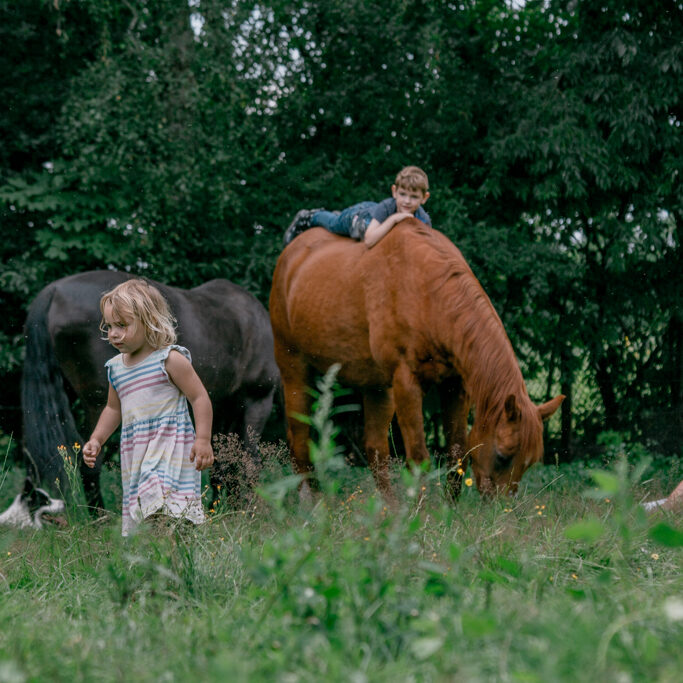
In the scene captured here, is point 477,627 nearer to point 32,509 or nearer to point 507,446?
point 507,446

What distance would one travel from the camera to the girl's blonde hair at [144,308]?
11.9ft

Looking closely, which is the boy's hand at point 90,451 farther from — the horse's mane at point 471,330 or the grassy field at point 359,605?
the horse's mane at point 471,330

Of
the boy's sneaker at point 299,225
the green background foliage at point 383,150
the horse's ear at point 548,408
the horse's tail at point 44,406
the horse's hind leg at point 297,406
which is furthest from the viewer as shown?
the green background foliage at point 383,150

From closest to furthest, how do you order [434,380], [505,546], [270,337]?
[505,546] → [434,380] → [270,337]

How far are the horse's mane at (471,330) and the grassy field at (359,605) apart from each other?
0.67 m

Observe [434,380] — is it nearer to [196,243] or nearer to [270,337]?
[270,337]

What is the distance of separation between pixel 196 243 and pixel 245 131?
1163 mm

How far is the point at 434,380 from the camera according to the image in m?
4.74

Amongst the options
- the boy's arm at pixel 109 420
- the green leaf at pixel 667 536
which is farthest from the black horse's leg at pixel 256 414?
the green leaf at pixel 667 536

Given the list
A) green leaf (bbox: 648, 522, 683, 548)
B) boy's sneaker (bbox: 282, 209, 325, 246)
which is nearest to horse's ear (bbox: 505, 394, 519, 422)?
green leaf (bbox: 648, 522, 683, 548)

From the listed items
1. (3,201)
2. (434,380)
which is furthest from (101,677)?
(3,201)

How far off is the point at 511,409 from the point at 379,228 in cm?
187

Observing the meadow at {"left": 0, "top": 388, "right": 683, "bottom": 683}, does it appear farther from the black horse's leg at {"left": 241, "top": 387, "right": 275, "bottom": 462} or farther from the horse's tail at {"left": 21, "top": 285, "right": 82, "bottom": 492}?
the black horse's leg at {"left": 241, "top": 387, "right": 275, "bottom": 462}

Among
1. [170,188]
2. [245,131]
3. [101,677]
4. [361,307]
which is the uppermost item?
[245,131]
